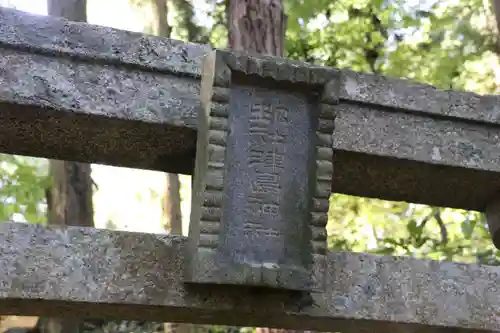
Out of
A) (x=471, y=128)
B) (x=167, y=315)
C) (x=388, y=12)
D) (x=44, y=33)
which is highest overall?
(x=388, y=12)

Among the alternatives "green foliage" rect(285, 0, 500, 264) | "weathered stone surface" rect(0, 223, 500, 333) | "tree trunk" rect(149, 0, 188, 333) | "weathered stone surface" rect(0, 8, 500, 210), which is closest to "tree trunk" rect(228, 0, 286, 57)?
"green foliage" rect(285, 0, 500, 264)

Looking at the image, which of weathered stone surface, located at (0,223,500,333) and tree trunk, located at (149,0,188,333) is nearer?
weathered stone surface, located at (0,223,500,333)

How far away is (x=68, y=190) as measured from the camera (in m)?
4.57

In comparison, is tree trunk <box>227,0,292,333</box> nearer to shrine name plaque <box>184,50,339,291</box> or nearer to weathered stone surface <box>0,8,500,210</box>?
weathered stone surface <box>0,8,500,210</box>

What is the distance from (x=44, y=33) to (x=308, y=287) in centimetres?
110

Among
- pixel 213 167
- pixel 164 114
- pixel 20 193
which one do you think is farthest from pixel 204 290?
pixel 20 193

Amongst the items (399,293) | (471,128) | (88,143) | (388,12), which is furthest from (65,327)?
(388,12)

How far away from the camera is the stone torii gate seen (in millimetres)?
1681

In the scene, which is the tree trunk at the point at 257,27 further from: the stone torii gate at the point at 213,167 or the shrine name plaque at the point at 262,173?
the shrine name plaque at the point at 262,173

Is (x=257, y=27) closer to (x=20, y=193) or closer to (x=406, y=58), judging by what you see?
(x=20, y=193)

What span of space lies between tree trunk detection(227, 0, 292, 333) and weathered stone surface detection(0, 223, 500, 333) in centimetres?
170

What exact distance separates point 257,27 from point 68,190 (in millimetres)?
2169

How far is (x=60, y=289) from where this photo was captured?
1.65 meters

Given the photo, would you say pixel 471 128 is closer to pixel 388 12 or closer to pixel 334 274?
pixel 334 274
